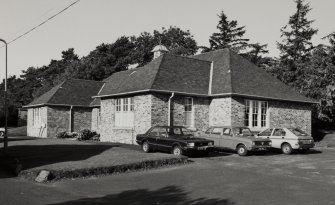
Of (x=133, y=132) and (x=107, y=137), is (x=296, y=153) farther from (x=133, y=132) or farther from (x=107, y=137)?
(x=107, y=137)

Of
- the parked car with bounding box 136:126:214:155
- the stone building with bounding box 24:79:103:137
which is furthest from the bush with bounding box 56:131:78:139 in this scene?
Answer: the parked car with bounding box 136:126:214:155

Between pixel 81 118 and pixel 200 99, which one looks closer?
pixel 200 99

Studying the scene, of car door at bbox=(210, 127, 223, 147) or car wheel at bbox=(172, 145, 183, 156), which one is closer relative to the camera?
car wheel at bbox=(172, 145, 183, 156)

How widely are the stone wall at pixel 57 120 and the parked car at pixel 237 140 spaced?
18849mm

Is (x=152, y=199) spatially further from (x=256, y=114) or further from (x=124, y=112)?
(x=256, y=114)

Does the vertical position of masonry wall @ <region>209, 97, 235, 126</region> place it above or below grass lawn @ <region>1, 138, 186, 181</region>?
above

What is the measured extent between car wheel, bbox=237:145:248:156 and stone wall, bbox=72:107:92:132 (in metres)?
20.6

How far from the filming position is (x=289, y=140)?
20.5 m

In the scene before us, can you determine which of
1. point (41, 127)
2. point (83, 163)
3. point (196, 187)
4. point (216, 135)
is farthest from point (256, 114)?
point (41, 127)

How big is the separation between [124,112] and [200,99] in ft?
17.8

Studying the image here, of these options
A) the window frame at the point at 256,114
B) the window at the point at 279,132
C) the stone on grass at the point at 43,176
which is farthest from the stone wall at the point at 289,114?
the stone on grass at the point at 43,176

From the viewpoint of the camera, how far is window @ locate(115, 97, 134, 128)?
1013 inches

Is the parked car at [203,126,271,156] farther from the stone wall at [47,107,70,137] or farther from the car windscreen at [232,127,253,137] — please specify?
the stone wall at [47,107,70,137]

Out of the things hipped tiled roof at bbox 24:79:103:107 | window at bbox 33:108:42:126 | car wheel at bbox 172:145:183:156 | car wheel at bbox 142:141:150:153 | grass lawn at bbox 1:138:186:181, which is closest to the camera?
grass lawn at bbox 1:138:186:181
